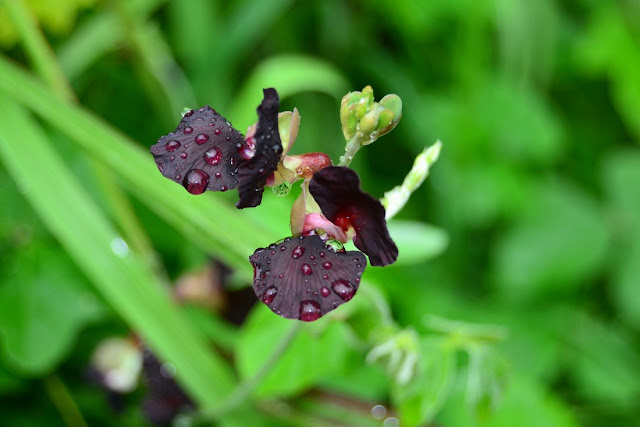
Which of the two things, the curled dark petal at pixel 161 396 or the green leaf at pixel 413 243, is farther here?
the curled dark petal at pixel 161 396

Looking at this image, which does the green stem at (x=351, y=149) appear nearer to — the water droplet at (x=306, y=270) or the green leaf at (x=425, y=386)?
the water droplet at (x=306, y=270)

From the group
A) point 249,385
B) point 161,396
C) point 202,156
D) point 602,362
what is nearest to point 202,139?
point 202,156

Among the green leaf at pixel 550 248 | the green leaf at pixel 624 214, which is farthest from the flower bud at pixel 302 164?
the green leaf at pixel 624 214

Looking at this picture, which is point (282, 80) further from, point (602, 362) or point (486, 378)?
point (602, 362)

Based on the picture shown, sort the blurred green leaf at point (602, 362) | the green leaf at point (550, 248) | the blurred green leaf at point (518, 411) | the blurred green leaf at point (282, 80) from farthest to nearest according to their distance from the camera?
the green leaf at point (550, 248)
the blurred green leaf at point (602, 362)
the blurred green leaf at point (282, 80)
the blurred green leaf at point (518, 411)

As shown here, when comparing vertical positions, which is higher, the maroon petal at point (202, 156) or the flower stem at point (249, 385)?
the maroon petal at point (202, 156)

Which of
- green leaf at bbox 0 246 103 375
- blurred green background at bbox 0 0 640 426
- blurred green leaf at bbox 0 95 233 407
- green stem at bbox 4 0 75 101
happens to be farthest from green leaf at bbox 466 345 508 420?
green stem at bbox 4 0 75 101

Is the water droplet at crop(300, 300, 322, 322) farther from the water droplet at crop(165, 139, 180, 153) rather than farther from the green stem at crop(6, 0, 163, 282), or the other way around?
the green stem at crop(6, 0, 163, 282)
